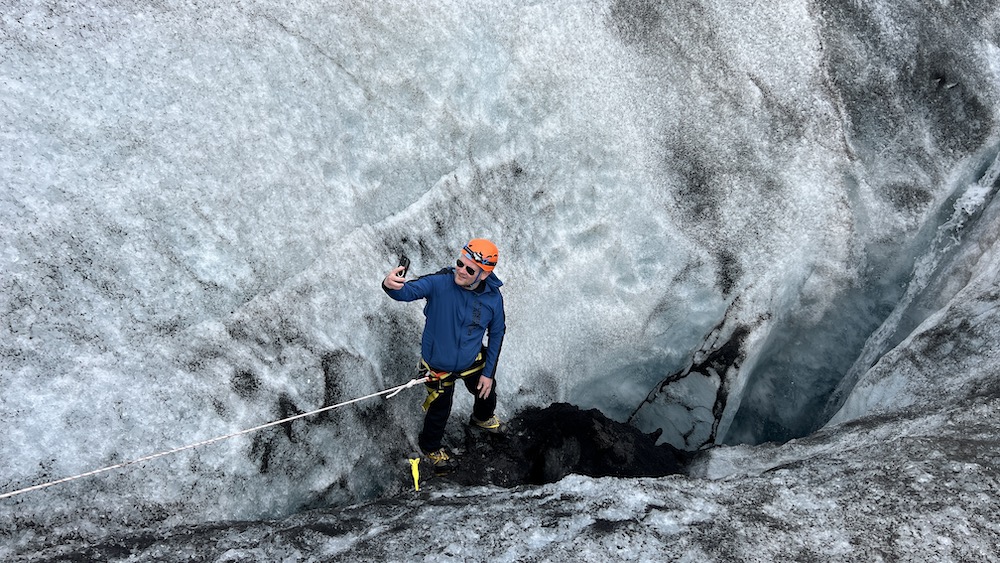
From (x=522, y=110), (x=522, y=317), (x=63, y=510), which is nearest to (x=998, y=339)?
(x=522, y=317)

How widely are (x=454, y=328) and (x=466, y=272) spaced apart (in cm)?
44

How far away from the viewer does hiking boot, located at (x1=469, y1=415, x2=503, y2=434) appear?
5.41 metres

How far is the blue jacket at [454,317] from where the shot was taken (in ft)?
15.0

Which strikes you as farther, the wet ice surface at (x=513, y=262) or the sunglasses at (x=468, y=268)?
the sunglasses at (x=468, y=268)

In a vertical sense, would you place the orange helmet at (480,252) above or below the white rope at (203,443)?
above

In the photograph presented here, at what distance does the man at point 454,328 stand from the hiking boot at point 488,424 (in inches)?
11.9

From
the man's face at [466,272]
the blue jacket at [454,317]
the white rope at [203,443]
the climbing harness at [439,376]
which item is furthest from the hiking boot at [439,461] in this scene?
the man's face at [466,272]

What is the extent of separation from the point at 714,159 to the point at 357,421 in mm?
3754

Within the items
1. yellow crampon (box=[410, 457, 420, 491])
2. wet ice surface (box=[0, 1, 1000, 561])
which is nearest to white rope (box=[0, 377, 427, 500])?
wet ice surface (box=[0, 1, 1000, 561])

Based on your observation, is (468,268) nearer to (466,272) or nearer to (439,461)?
(466,272)

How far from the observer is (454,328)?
4676 mm

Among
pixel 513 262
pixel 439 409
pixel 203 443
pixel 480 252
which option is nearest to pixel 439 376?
pixel 439 409

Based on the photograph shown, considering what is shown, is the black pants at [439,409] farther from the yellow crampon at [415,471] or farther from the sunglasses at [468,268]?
the sunglasses at [468,268]

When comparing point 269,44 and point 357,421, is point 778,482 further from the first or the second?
point 269,44
